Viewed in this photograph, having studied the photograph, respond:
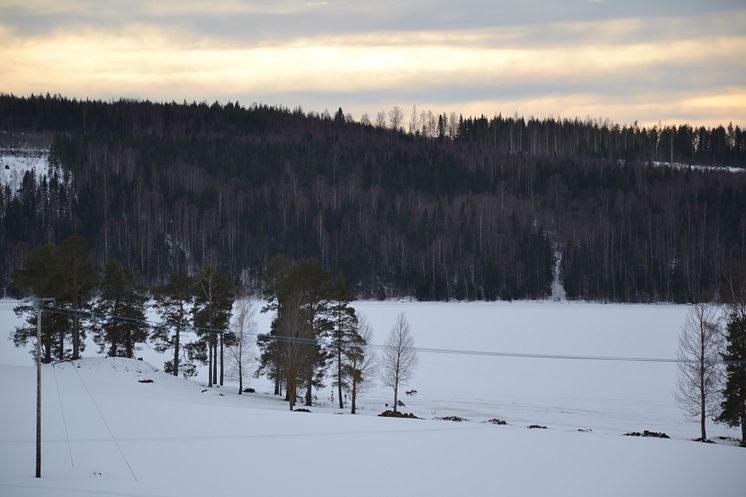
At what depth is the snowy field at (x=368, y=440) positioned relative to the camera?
26.3 meters

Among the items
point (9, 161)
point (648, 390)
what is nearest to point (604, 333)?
point (648, 390)

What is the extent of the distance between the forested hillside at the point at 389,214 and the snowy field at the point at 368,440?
74622 mm

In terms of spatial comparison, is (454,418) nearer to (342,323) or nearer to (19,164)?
(342,323)

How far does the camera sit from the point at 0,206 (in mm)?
141875

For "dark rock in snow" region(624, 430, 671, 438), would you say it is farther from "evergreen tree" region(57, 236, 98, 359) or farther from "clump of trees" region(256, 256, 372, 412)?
"evergreen tree" region(57, 236, 98, 359)

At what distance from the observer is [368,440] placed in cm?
3203

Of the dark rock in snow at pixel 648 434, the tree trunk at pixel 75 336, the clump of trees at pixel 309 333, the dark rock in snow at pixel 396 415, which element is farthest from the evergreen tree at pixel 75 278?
the dark rock in snow at pixel 648 434

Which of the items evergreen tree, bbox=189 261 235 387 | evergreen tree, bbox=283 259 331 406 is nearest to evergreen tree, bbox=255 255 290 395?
evergreen tree, bbox=283 259 331 406

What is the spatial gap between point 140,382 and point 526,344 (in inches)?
1276

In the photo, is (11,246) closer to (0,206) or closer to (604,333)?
(0,206)

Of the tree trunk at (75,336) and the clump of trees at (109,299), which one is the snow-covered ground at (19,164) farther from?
the tree trunk at (75,336)

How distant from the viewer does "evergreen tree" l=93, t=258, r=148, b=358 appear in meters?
47.1

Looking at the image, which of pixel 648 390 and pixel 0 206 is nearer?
pixel 648 390

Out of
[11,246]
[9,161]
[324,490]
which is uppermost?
[9,161]
